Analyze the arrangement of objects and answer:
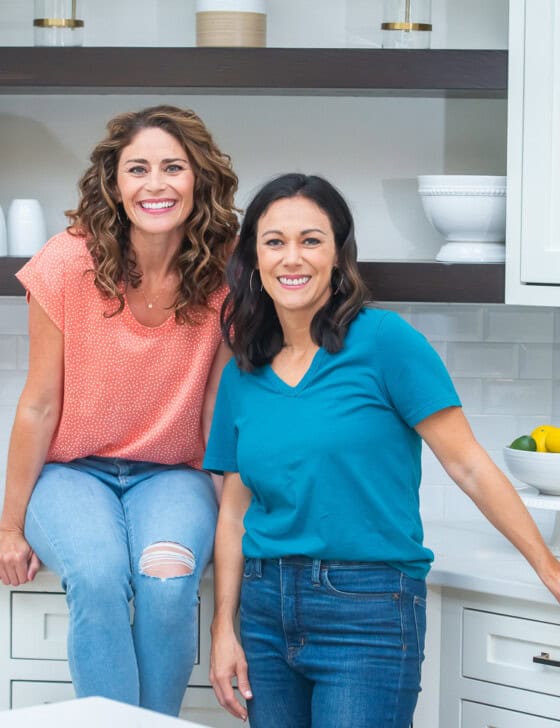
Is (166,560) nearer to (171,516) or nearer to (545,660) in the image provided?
(171,516)

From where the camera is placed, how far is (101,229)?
2588 millimetres

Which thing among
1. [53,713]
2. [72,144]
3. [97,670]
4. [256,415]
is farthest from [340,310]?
[72,144]

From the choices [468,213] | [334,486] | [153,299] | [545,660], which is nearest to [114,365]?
[153,299]

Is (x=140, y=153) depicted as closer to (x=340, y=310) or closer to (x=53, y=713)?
(x=340, y=310)

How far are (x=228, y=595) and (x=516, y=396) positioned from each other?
1.16 m

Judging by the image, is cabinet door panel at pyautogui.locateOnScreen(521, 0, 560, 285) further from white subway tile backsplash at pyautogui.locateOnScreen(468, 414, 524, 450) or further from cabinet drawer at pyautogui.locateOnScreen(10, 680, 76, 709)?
cabinet drawer at pyautogui.locateOnScreen(10, 680, 76, 709)

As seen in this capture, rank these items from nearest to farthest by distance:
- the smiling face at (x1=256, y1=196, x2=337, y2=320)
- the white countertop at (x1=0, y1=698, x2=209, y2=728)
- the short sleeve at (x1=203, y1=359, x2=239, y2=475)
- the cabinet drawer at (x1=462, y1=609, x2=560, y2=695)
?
the white countertop at (x1=0, y1=698, x2=209, y2=728) → the smiling face at (x1=256, y1=196, x2=337, y2=320) → the short sleeve at (x1=203, y1=359, x2=239, y2=475) → the cabinet drawer at (x1=462, y1=609, x2=560, y2=695)

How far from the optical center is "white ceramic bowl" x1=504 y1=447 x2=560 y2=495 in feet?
8.68

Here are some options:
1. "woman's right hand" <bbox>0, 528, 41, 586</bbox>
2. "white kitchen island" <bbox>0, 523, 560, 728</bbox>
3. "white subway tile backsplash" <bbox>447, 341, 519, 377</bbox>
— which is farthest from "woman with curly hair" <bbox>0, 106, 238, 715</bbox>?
"white subway tile backsplash" <bbox>447, 341, 519, 377</bbox>

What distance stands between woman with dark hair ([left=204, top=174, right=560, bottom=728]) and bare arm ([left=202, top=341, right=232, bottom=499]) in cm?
31

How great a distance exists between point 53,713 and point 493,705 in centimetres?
132

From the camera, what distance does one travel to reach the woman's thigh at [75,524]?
238cm

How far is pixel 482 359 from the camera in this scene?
3170 millimetres

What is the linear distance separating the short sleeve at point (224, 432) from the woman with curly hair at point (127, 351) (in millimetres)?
174
